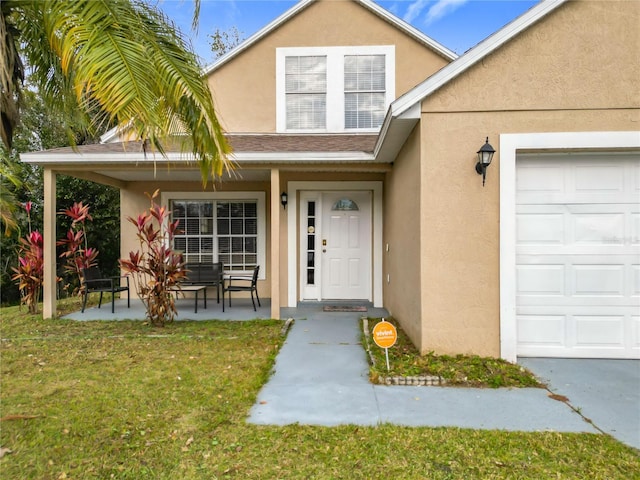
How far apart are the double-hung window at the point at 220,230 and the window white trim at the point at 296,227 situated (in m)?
1.31

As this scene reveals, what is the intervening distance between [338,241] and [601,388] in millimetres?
4899

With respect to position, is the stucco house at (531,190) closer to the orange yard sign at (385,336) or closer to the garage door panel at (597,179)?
the garage door panel at (597,179)

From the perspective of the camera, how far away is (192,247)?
8.52 metres

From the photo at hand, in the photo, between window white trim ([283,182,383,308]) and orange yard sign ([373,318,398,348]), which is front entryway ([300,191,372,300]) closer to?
window white trim ([283,182,383,308])

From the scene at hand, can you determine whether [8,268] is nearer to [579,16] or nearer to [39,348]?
[39,348]

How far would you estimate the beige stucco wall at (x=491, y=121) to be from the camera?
157 inches

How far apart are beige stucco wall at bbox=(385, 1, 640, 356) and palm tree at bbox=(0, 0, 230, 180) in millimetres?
2666

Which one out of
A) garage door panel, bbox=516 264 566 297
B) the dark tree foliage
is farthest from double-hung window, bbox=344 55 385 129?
the dark tree foliage

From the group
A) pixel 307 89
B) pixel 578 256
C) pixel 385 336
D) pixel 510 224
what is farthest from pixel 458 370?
pixel 307 89

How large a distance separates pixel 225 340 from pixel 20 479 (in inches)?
117

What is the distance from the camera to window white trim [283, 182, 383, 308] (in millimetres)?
Answer: 7387

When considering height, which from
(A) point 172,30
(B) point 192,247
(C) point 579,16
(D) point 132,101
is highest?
(C) point 579,16

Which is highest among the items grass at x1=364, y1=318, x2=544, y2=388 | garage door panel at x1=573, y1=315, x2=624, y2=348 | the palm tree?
the palm tree

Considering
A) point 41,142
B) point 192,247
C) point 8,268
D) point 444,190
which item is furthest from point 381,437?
point 41,142
